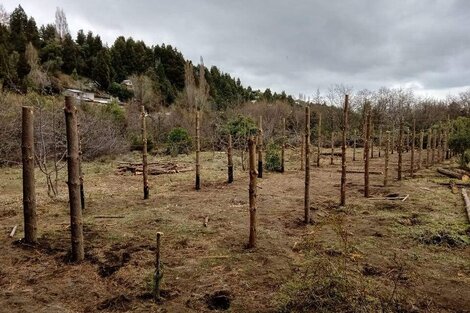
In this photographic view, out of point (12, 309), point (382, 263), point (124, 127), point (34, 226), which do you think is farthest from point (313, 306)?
point (124, 127)

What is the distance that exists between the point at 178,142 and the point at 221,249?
14502mm

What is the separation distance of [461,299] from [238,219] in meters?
3.88

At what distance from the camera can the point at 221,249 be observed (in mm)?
5195

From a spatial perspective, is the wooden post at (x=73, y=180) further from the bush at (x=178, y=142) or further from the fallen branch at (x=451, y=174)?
the bush at (x=178, y=142)

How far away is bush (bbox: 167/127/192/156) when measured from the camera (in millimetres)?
19141

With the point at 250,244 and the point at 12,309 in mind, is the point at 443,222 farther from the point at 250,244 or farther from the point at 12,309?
the point at 12,309

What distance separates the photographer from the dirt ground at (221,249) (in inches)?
150

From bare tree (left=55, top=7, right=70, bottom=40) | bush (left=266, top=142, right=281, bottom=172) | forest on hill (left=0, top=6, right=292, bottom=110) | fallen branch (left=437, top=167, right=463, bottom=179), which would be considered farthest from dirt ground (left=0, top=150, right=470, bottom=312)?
bare tree (left=55, top=7, right=70, bottom=40)

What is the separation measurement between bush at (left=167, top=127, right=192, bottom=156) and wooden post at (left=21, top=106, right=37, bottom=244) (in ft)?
44.9

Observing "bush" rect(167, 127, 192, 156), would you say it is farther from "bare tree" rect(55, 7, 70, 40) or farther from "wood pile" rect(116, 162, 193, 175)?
"bare tree" rect(55, 7, 70, 40)

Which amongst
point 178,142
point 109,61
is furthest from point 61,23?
point 178,142

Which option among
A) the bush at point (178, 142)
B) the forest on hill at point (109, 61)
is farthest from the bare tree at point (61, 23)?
the bush at point (178, 142)

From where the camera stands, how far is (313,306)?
3.50 m

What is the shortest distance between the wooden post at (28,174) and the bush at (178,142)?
1370 cm
